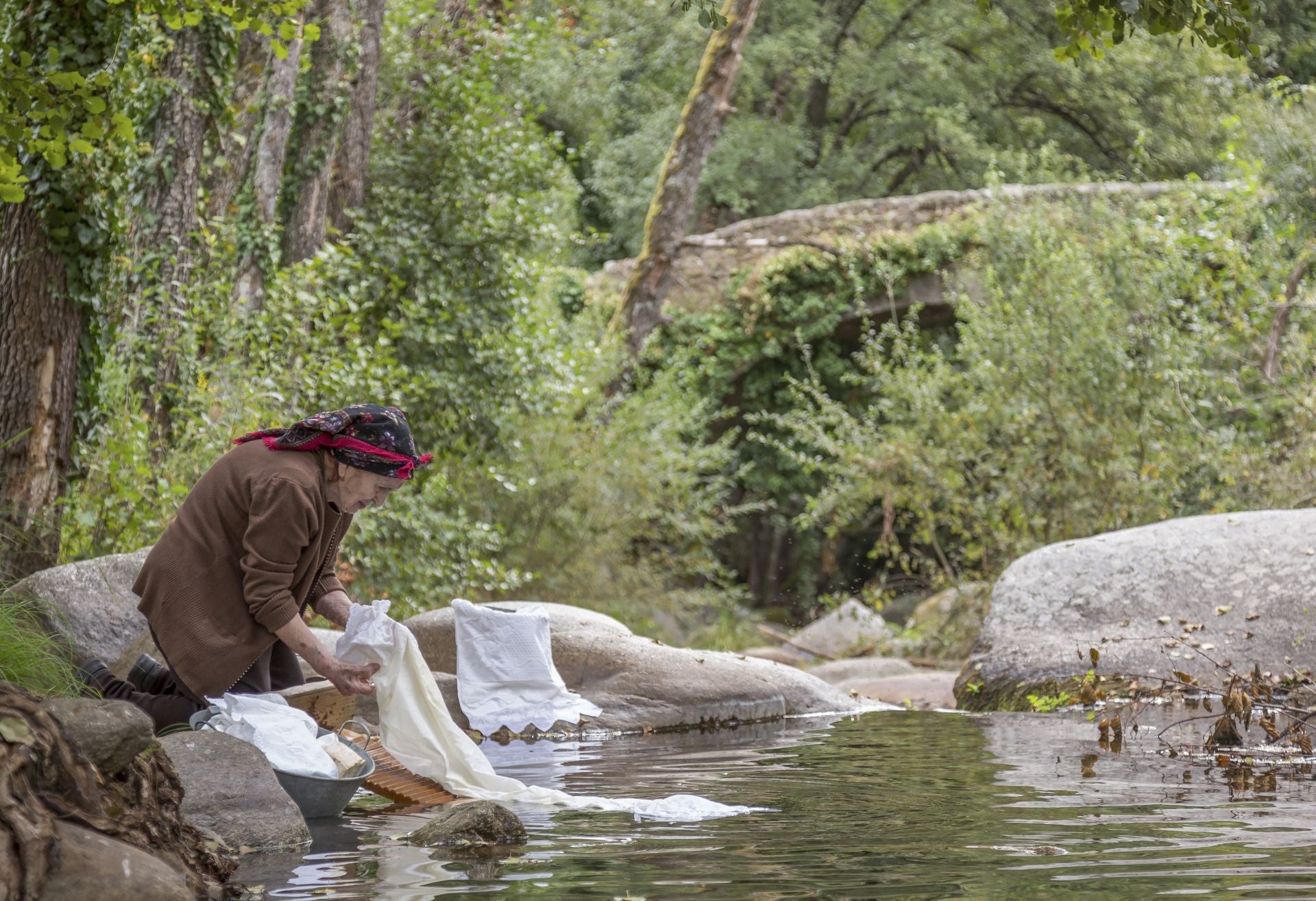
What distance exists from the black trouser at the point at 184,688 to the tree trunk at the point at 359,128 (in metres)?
8.20

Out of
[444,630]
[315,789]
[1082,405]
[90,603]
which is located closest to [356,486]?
[315,789]

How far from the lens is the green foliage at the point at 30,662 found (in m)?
6.02

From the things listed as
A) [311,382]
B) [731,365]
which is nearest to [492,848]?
[311,382]

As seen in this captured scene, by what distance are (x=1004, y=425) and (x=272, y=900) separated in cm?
1123

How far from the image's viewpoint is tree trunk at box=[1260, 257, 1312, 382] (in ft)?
49.8

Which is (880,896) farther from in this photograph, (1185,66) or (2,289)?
(1185,66)

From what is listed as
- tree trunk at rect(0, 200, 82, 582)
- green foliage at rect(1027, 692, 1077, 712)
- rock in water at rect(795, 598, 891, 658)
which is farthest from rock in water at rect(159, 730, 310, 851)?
rock in water at rect(795, 598, 891, 658)

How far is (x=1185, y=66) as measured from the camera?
26.6 metres

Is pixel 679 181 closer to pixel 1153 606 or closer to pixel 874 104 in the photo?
pixel 1153 606

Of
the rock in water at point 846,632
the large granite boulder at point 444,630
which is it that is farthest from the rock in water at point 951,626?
the large granite boulder at point 444,630

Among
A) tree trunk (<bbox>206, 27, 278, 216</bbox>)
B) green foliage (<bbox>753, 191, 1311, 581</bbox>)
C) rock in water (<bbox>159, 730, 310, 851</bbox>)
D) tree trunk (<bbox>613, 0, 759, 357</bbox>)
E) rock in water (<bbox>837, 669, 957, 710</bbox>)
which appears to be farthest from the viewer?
tree trunk (<bbox>613, 0, 759, 357</bbox>)

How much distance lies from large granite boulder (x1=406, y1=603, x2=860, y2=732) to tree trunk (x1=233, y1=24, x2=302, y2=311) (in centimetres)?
364

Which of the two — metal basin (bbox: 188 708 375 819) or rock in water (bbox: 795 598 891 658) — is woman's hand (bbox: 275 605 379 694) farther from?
rock in water (bbox: 795 598 891 658)

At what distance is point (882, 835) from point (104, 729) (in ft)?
8.77
